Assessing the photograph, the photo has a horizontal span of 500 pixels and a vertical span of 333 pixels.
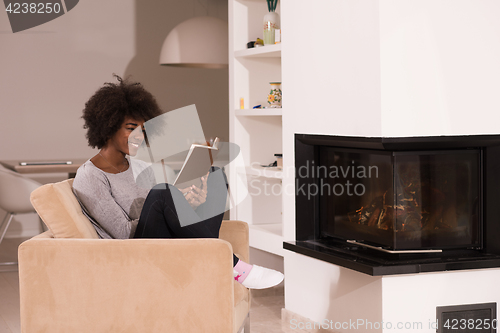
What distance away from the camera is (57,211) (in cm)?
192

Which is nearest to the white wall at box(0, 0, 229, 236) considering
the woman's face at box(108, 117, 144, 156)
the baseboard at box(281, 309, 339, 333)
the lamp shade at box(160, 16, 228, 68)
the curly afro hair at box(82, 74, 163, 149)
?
the lamp shade at box(160, 16, 228, 68)

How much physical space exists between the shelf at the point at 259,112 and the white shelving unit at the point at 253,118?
1 cm

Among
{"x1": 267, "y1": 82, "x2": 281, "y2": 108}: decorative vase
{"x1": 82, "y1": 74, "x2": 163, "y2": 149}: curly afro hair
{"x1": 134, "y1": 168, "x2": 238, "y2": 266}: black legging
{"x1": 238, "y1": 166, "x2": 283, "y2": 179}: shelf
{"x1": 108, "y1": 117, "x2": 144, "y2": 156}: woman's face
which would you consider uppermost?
{"x1": 267, "y1": 82, "x2": 281, "y2": 108}: decorative vase

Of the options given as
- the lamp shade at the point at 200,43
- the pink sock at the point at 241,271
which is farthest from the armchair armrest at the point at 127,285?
the lamp shade at the point at 200,43

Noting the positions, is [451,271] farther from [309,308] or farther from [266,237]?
[266,237]

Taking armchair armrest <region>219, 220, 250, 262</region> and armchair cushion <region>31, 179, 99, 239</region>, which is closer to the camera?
armchair cushion <region>31, 179, 99, 239</region>

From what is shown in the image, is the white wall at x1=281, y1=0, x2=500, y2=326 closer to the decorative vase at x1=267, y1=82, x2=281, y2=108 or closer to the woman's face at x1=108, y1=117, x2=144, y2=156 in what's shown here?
the decorative vase at x1=267, y1=82, x2=281, y2=108

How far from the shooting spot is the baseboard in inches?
101

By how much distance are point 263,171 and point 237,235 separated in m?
0.68

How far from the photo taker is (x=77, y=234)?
195 cm

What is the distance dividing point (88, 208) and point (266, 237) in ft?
4.04

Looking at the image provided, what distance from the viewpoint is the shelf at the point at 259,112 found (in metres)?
2.88

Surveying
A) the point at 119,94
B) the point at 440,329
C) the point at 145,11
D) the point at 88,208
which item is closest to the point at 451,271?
the point at 440,329

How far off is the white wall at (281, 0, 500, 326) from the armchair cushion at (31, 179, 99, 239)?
120 centimetres
